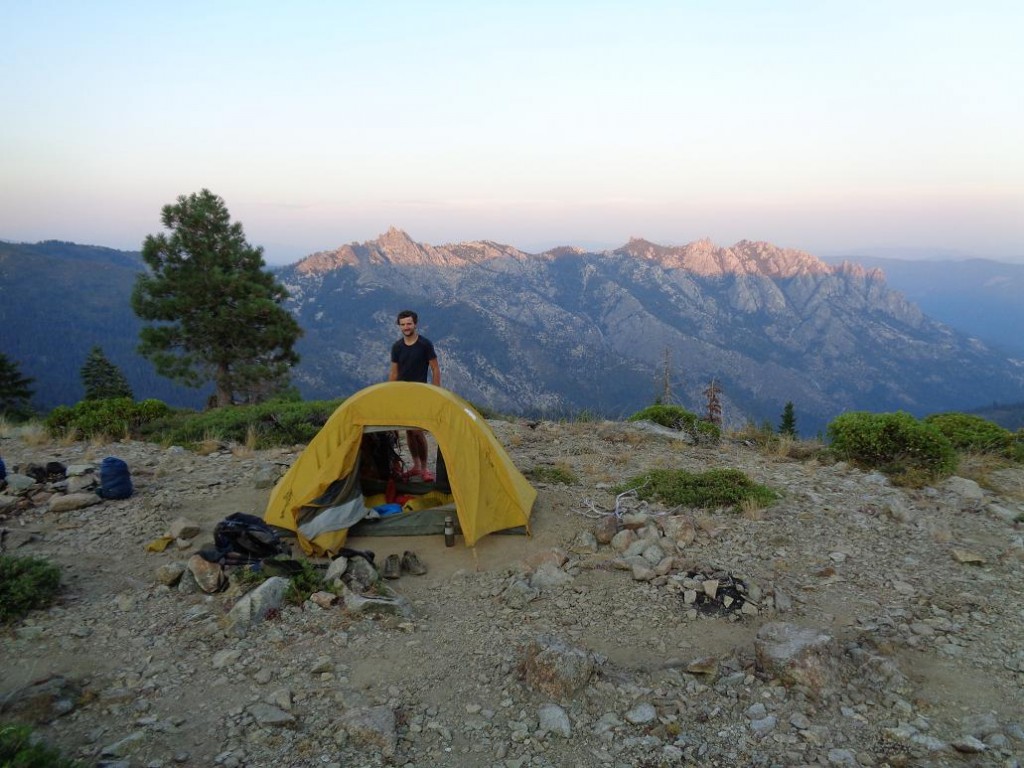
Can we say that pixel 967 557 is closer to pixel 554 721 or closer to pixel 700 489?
pixel 700 489

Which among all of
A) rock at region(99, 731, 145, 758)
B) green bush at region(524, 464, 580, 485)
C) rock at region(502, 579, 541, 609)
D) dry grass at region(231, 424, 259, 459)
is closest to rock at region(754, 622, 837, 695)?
rock at region(502, 579, 541, 609)

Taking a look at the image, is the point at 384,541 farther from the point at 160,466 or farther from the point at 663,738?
the point at 160,466

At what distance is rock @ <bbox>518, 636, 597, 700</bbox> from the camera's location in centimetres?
466

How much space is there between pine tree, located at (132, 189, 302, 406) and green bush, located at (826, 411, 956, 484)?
2232 centimetres

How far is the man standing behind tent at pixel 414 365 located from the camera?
9516 millimetres

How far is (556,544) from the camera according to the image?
764 centimetres

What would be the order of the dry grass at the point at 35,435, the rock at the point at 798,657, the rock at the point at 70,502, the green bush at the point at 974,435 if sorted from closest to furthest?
the rock at the point at 798,657 < the rock at the point at 70,502 < the green bush at the point at 974,435 < the dry grass at the point at 35,435

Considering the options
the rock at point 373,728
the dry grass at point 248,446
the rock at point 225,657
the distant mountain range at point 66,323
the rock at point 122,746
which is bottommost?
the distant mountain range at point 66,323

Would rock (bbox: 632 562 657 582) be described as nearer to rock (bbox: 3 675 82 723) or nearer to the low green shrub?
the low green shrub

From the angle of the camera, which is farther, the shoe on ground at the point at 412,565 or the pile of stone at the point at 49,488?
the pile of stone at the point at 49,488

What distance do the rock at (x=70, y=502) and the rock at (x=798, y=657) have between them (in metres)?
8.75

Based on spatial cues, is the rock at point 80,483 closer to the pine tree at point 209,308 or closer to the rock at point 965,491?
the rock at point 965,491

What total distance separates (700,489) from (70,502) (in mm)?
8921

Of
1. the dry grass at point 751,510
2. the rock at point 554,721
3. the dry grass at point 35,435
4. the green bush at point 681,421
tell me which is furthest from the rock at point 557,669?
the dry grass at point 35,435
